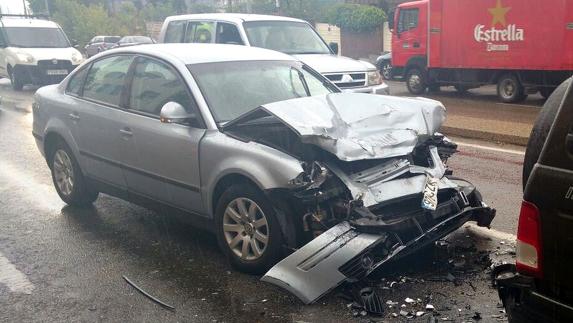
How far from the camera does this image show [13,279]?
471 centimetres

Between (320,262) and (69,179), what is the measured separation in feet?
11.6

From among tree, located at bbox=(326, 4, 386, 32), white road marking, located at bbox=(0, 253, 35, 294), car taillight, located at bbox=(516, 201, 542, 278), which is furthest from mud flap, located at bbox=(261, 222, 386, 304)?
tree, located at bbox=(326, 4, 386, 32)

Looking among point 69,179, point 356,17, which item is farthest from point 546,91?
point 356,17

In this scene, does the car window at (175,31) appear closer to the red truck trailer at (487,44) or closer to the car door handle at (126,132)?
the car door handle at (126,132)

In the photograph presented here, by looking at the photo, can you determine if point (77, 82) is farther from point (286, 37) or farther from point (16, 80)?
point (16, 80)

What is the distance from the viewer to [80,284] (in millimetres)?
4570

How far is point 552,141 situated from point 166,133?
3299 millimetres

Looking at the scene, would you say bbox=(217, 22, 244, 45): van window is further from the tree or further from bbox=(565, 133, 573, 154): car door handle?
the tree

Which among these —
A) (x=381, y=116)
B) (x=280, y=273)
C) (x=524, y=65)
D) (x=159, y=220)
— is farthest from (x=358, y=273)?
(x=524, y=65)

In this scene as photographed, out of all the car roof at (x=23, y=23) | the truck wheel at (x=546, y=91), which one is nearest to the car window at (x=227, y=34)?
the truck wheel at (x=546, y=91)

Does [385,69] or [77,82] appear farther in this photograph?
[385,69]

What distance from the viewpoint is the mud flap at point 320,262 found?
392 centimetres

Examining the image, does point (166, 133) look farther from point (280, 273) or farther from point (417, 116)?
point (417, 116)

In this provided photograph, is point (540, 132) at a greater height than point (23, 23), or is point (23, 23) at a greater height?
point (23, 23)
